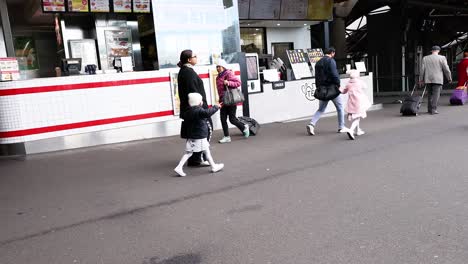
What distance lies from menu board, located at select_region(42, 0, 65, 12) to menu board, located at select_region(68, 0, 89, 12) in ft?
0.69

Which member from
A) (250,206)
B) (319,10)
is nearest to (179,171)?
(250,206)

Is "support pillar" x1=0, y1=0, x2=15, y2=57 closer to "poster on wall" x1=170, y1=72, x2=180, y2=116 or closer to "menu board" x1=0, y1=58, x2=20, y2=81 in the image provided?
"menu board" x1=0, y1=58, x2=20, y2=81

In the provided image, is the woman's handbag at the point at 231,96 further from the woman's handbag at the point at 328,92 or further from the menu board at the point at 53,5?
the menu board at the point at 53,5

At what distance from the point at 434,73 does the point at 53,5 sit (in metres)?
9.58

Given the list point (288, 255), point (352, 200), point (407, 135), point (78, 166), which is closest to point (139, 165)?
point (78, 166)

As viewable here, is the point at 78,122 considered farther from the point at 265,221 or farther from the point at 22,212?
the point at 265,221

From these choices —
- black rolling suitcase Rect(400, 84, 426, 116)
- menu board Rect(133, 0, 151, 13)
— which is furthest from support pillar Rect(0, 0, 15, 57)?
black rolling suitcase Rect(400, 84, 426, 116)

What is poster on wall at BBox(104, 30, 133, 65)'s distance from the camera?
1180 centimetres

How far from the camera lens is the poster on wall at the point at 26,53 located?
41.3 ft

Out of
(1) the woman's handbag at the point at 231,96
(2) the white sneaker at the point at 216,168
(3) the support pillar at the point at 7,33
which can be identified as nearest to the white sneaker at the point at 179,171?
(2) the white sneaker at the point at 216,168

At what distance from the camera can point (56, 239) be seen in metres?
3.67

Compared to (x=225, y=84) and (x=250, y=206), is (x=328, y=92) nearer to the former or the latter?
(x=225, y=84)

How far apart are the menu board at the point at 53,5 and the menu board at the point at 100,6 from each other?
730 millimetres

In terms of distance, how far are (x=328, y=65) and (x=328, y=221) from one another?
501 centimetres
